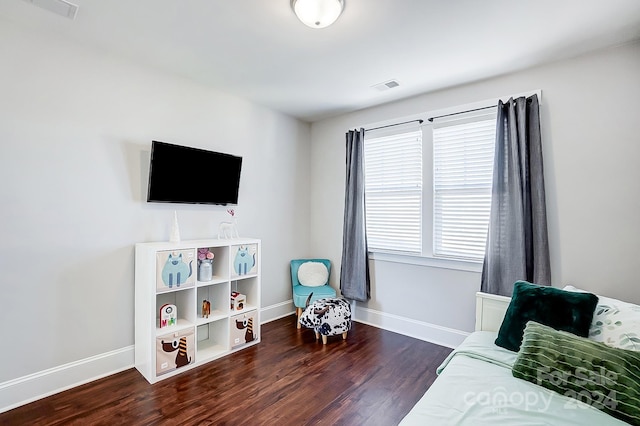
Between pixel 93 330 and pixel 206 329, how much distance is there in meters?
0.97

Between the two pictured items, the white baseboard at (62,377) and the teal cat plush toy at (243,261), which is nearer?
the white baseboard at (62,377)

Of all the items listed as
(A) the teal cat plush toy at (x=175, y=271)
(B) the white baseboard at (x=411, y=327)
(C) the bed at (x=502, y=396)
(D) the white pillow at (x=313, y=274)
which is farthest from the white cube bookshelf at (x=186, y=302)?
(C) the bed at (x=502, y=396)

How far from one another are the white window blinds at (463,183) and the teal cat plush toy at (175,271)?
2466 millimetres

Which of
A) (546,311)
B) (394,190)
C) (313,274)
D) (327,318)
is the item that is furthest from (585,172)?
(313,274)

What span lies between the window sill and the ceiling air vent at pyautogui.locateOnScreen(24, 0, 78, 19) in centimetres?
336

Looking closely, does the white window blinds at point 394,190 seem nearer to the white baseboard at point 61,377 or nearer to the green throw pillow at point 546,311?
the green throw pillow at point 546,311

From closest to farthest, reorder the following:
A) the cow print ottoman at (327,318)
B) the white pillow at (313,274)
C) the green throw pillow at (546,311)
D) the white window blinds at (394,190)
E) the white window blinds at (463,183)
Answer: the green throw pillow at (546,311), the white window blinds at (463,183), the cow print ottoman at (327,318), the white window blinds at (394,190), the white pillow at (313,274)

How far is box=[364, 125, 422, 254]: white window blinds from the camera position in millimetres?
3357

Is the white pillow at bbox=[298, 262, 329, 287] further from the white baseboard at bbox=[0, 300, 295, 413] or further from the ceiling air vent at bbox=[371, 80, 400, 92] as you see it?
the ceiling air vent at bbox=[371, 80, 400, 92]

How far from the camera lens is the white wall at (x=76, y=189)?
6.83 ft

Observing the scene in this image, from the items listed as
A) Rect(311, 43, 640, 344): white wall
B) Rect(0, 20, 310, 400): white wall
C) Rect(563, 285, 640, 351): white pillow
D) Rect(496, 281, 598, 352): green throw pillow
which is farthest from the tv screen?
Rect(563, 285, 640, 351): white pillow

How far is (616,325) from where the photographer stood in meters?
1.60

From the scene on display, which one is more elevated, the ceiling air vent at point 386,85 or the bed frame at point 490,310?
the ceiling air vent at point 386,85

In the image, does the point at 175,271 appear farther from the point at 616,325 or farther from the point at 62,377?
the point at 616,325
